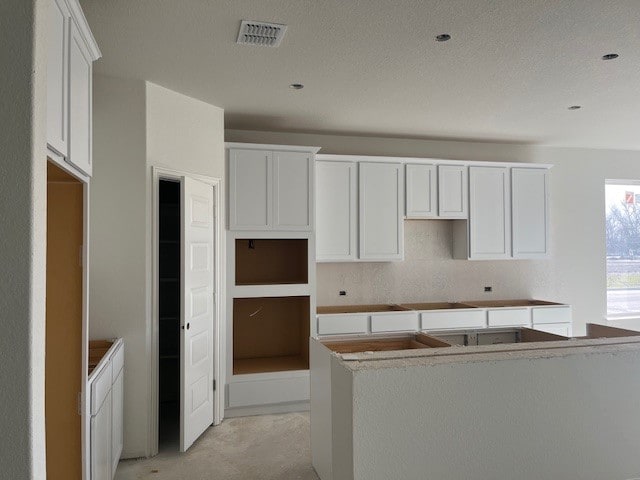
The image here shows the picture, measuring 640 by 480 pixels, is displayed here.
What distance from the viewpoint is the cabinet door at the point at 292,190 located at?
4543 mm

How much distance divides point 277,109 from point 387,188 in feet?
4.78

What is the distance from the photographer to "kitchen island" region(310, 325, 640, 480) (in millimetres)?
2094

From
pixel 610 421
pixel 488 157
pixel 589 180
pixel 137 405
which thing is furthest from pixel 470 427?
pixel 589 180

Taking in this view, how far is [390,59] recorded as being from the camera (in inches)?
126

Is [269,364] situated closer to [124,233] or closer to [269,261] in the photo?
[269,261]

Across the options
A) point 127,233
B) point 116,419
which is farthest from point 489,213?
point 116,419

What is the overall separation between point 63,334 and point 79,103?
1066mm

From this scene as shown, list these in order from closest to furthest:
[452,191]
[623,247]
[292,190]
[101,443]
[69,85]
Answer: [69,85] → [101,443] → [292,190] → [452,191] → [623,247]

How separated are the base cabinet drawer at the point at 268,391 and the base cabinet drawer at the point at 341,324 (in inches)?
19.7

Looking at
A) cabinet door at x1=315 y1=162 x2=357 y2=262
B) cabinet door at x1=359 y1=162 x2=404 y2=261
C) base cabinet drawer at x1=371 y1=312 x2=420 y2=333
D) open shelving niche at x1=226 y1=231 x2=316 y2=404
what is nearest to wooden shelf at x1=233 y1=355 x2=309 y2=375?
open shelving niche at x1=226 y1=231 x2=316 y2=404

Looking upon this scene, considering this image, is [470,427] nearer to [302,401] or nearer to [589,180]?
[302,401]

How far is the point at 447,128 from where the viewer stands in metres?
5.14

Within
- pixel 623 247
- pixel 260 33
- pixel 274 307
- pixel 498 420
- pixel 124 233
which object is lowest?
pixel 498 420

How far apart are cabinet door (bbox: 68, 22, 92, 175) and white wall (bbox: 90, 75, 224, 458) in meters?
1.11
